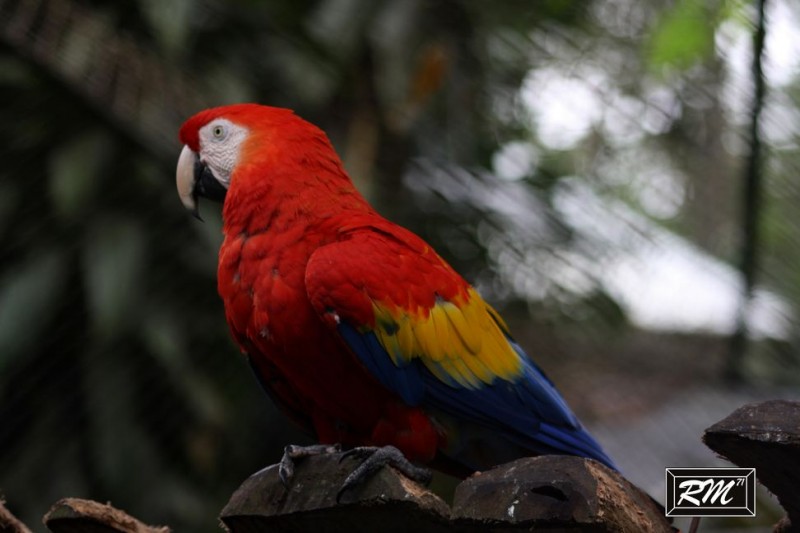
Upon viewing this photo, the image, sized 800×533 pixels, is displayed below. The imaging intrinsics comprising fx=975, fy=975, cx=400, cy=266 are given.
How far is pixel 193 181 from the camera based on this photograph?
189cm

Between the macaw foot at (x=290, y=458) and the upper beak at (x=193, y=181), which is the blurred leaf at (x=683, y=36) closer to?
the upper beak at (x=193, y=181)

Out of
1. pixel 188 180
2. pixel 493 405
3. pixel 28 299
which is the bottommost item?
pixel 493 405

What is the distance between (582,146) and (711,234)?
1.56 ft

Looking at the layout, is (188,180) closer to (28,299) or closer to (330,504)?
(330,504)

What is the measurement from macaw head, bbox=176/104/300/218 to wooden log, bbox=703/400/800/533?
1047mm

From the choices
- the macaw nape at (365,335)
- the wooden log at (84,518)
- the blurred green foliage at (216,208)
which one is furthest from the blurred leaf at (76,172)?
the wooden log at (84,518)

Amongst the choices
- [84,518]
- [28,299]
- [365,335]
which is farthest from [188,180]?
[28,299]

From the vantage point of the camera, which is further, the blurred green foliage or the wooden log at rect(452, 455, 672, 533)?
the blurred green foliage

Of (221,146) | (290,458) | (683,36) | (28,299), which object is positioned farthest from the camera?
(28,299)

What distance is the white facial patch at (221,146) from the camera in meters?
1.81

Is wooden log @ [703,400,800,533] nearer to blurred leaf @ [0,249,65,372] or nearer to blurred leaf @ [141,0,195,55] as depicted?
blurred leaf @ [141,0,195,55]

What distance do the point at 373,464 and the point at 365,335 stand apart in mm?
423

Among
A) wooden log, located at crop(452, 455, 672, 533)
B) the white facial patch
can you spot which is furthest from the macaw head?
wooden log, located at crop(452, 455, 672, 533)

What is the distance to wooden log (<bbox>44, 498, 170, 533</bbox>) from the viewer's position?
1.10 metres
